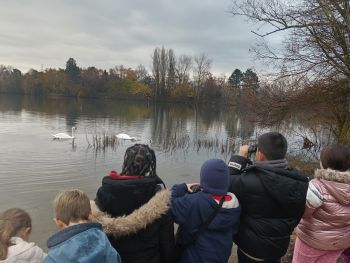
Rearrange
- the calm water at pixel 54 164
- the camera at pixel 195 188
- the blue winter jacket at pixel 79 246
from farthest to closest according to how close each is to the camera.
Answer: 1. the calm water at pixel 54 164
2. the camera at pixel 195 188
3. the blue winter jacket at pixel 79 246

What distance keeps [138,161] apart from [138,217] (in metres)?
Answer: 0.38

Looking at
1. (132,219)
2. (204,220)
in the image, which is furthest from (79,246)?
(204,220)

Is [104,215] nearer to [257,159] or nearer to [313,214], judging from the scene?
[257,159]

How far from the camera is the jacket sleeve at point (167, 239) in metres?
2.47

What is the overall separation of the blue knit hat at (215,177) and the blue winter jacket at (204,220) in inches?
2.6

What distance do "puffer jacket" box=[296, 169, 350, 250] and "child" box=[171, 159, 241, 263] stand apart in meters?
0.69

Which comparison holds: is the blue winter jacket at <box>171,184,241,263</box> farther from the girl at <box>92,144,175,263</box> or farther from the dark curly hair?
the dark curly hair

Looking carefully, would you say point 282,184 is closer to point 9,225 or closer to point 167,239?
point 167,239

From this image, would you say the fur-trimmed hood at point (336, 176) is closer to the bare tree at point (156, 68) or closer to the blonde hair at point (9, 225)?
the blonde hair at point (9, 225)

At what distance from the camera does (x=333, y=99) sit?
995 cm

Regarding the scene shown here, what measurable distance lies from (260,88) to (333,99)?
2.81 meters

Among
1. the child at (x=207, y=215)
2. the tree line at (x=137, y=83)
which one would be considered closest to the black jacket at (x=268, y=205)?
the child at (x=207, y=215)

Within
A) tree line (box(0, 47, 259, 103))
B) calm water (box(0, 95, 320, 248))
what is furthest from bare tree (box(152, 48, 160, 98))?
calm water (box(0, 95, 320, 248))

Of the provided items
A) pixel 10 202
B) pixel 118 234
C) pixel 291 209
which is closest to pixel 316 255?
pixel 291 209
